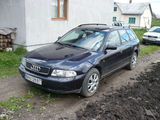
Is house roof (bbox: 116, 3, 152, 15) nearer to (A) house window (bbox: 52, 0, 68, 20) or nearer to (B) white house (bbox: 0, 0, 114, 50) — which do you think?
(B) white house (bbox: 0, 0, 114, 50)

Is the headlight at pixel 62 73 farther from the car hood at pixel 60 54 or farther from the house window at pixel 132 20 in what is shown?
the house window at pixel 132 20

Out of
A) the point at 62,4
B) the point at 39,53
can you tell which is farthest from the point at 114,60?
the point at 62,4

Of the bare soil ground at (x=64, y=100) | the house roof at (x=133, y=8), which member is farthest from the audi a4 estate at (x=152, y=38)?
the house roof at (x=133, y=8)

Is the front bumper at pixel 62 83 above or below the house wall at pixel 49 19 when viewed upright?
below

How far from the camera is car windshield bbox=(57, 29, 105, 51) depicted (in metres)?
4.82

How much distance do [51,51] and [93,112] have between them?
181cm

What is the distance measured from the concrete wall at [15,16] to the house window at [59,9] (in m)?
1.78

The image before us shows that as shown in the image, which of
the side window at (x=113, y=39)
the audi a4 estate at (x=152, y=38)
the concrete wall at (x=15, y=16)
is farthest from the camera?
the audi a4 estate at (x=152, y=38)

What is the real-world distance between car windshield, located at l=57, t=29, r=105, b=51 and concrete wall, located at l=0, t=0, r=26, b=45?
10.4 feet

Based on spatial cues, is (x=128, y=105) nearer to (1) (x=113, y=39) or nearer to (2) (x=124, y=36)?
(1) (x=113, y=39)

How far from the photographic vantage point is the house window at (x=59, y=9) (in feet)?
29.8

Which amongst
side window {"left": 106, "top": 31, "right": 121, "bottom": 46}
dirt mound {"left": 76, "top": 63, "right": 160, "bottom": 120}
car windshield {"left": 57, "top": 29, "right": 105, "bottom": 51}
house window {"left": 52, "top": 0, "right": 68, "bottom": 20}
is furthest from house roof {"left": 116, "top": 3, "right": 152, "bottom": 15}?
dirt mound {"left": 76, "top": 63, "right": 160, "bottom": 120}

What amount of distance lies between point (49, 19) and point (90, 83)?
536cm

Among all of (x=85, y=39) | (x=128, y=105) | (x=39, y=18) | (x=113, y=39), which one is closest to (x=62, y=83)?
(x=128, y=105)
